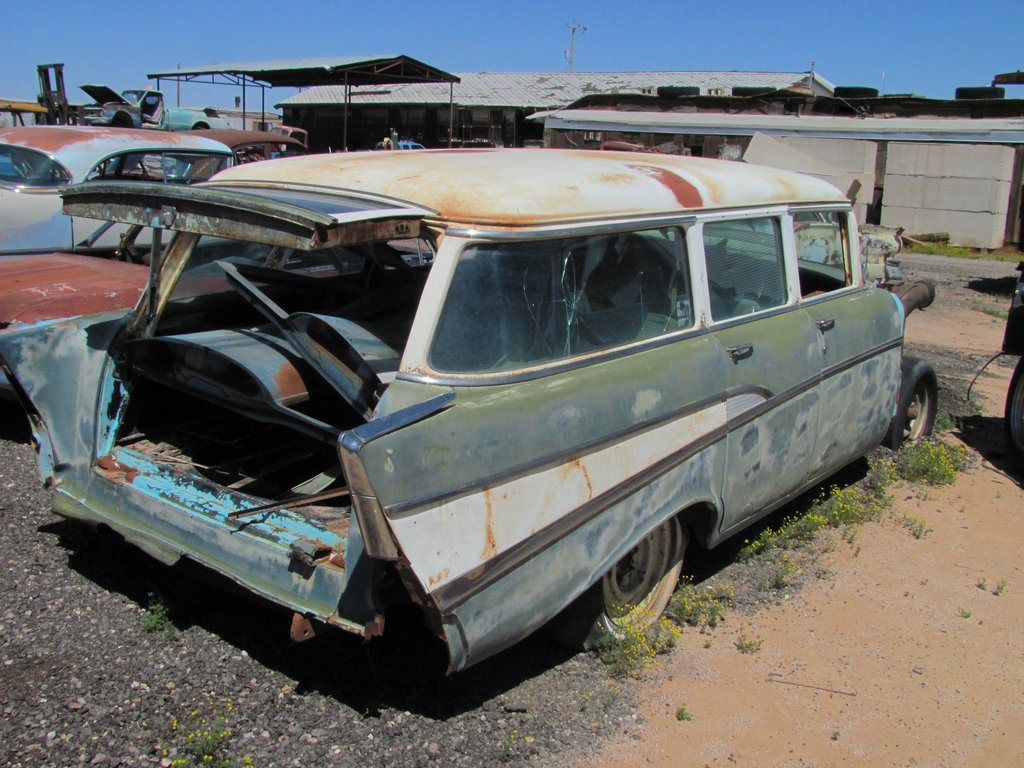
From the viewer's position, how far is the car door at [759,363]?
3467mm

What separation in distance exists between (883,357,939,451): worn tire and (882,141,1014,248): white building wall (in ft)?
48.7

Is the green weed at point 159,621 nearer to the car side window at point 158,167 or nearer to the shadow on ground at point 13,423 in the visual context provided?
the shadow on ground at point 13,423

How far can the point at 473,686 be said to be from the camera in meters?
3.06

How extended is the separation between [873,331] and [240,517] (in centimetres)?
328

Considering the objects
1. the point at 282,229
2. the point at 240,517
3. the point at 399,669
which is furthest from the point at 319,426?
the point at 399,669

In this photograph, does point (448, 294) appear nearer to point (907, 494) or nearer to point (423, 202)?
point (423, 202)

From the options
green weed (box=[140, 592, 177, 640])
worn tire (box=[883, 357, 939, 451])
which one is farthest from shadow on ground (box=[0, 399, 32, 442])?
worn tire (box=[883, 357, 939, 451])

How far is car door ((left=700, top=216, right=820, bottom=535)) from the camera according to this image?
3.47m

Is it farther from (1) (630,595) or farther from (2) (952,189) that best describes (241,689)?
(2) (952,189)

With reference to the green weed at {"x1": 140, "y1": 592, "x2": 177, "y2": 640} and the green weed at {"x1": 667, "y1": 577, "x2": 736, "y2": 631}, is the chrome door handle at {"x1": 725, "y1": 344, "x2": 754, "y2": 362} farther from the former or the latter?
the green weed at {"x1": 140, "y1": 592, "x2": 177, "y2": 640}

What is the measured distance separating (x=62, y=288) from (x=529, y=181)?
3624 millimetres

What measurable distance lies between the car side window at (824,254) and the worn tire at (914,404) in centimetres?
110

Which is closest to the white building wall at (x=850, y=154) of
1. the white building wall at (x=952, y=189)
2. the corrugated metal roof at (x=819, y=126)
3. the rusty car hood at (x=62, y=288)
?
the corrugated metal roof at (x=819, y=126)

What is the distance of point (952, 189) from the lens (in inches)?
747
